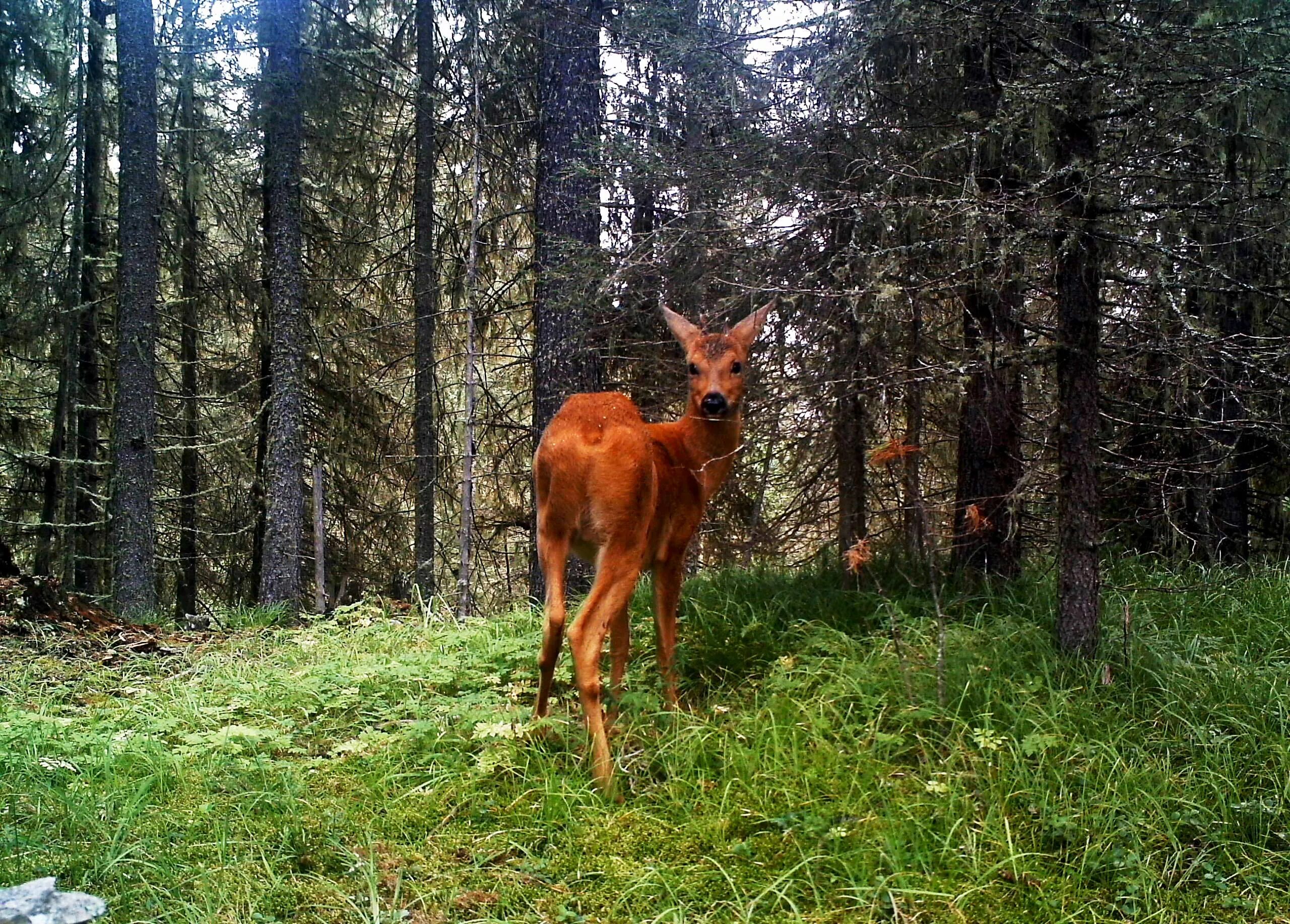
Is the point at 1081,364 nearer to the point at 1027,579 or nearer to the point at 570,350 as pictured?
the point at 1027,579

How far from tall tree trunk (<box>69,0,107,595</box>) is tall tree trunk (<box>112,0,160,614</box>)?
4.02ft

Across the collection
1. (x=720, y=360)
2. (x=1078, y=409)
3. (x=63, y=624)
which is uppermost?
(x=720, y=360)

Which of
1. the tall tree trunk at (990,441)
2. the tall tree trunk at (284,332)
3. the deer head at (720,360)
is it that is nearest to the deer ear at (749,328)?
the deer head at (720,360)

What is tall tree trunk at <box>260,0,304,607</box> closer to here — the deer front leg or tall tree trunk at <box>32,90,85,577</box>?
tall tree trunk at <box>32,90,85,577</box>

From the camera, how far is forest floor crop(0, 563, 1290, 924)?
3502 millimetres

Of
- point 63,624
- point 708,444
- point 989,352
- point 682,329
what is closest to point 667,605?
point 708,444

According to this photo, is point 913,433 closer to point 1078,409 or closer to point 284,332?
point 1078,409

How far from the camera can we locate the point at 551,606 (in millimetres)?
4824

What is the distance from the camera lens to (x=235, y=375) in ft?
50.3

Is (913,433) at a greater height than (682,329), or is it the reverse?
(682,329)

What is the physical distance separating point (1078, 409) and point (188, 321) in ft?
45.0

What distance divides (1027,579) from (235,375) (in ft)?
42.2

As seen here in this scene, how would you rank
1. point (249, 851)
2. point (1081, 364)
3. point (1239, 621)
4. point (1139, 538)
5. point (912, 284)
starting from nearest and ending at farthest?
point (249, 851)
point (1081, 364)
point (912, 284)
point (1239, 621)
point (1139, 538)

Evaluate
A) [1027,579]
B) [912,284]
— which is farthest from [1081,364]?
[1027,579]
